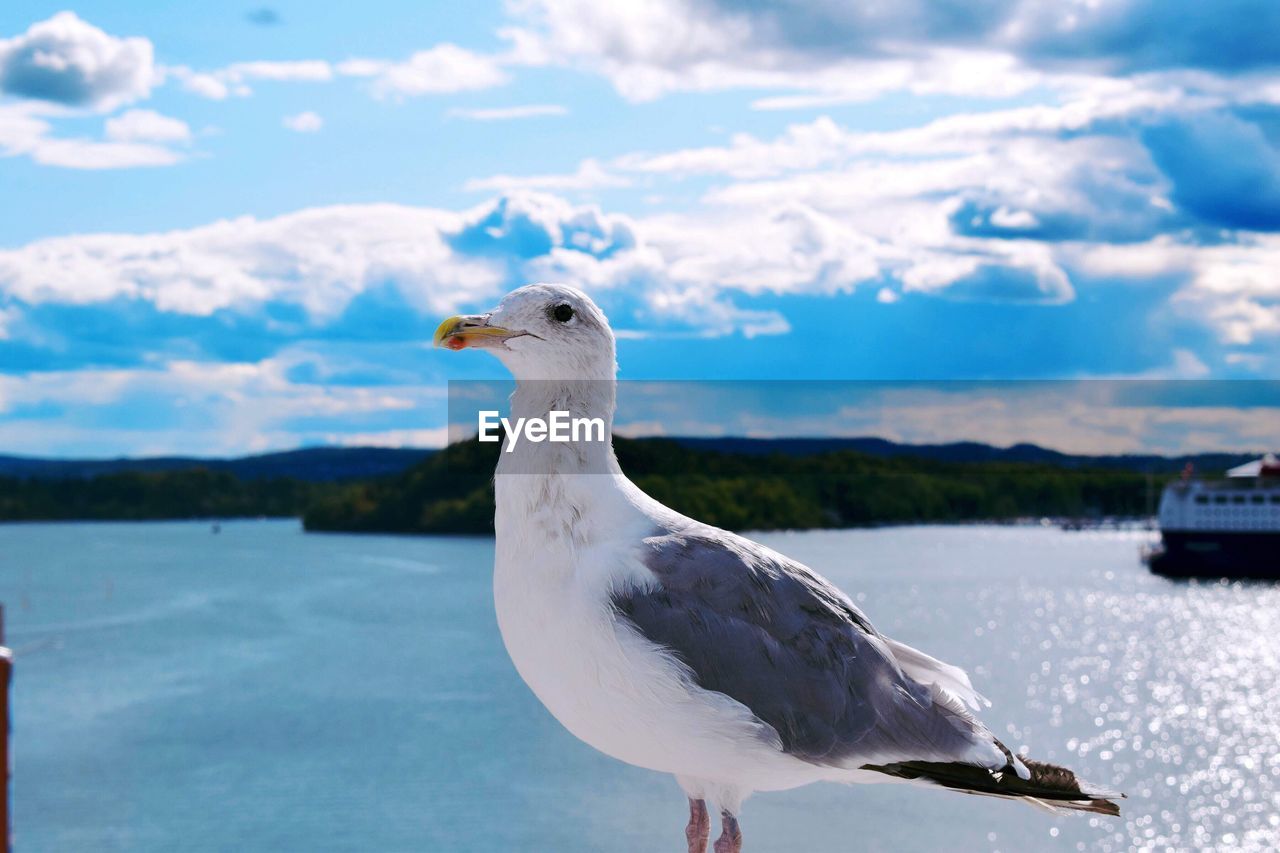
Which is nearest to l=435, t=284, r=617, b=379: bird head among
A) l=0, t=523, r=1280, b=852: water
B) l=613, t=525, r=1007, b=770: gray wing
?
l=613, t=525, r=1007, b=770: gray wing

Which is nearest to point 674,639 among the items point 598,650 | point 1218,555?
point 598,650

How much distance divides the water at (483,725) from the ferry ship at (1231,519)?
12.0 feet

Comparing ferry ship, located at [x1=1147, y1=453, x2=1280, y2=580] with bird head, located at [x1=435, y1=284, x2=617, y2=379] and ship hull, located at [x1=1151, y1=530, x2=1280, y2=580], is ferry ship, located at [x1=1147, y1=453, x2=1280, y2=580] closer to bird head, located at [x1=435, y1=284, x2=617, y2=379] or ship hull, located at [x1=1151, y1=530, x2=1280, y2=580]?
ship hull, located at [x1=1151, y1=530, x2=1280, y2=580]

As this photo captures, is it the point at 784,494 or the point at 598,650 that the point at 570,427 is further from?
the point at 784,494

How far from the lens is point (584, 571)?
356cm

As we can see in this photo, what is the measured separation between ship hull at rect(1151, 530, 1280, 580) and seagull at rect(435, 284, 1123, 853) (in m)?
74.8

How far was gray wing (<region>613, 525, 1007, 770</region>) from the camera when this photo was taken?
3.58 m

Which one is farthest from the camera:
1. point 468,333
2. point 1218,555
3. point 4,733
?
point 1218,555

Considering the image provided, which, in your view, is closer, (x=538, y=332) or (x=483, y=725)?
(x=538, y=332)

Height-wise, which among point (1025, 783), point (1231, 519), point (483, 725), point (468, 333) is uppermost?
point (468, 333)

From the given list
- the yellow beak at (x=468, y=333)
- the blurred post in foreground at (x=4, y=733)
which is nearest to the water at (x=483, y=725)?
the blurred post in foreground at (x=4, y=733)

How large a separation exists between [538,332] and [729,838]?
149cm

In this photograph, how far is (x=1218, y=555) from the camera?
73.8 meters

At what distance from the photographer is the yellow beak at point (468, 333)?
365 cm
